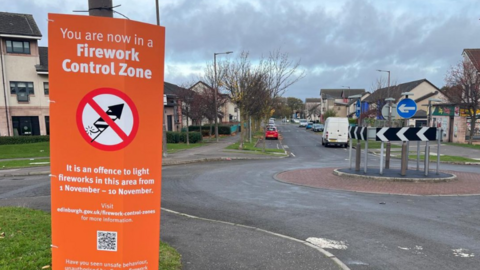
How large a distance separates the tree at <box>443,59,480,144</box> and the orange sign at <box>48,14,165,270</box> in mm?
35264

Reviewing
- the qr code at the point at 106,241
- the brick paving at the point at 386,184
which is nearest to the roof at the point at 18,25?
the brick paving at the point at 386,184

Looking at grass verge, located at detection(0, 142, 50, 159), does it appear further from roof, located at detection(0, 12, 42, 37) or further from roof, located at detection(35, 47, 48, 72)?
roof, located at detection(0, 12, 42, 37)

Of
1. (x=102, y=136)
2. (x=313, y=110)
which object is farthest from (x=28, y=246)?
(x=313, y=110)

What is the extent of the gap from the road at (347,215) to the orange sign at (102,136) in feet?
6.52

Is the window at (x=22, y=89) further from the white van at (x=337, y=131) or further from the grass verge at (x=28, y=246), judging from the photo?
the grass verge at (x=28, y=246)

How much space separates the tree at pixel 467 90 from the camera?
97.7 feet

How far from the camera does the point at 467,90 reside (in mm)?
30359

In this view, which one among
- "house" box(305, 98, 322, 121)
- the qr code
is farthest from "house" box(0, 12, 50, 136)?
"house" box(305, 98, 322, 121)

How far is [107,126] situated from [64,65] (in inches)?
24.8

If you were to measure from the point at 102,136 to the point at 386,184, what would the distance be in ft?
32.2

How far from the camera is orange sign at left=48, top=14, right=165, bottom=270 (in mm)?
2572

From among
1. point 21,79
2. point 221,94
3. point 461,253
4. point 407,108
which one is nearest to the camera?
point 461,253

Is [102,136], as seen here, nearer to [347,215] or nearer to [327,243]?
[327,243]

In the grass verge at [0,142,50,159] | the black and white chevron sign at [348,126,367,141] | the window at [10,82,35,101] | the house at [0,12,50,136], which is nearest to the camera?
the black and white chevron sign at [348,126,367,141]
